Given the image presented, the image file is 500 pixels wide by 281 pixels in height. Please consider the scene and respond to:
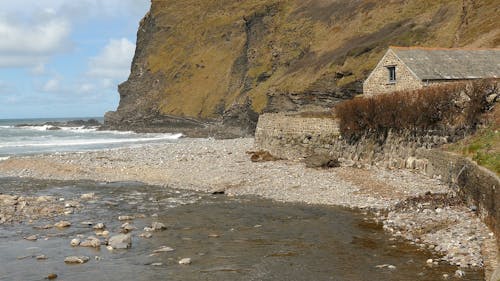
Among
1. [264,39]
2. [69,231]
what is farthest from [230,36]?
[69,231]

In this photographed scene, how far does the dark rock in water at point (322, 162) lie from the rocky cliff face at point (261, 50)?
1748cm

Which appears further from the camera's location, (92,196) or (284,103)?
(284,103)

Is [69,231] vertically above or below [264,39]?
below

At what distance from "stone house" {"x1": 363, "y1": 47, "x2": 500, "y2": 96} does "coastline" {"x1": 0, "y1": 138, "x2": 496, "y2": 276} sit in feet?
26.1

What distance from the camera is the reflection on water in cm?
1617

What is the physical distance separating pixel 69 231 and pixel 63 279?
6.48 meters

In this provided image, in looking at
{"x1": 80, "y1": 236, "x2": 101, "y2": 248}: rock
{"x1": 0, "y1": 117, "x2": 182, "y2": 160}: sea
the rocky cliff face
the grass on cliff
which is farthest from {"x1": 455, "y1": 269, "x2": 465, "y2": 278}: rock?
{"x1": 0, "y1": 117, "x2": 182, "y2": 160}: sea

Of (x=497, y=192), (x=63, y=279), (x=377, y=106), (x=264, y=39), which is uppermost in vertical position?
(x=264, y=39)

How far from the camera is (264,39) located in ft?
312

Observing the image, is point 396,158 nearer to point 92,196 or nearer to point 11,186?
point 92,196

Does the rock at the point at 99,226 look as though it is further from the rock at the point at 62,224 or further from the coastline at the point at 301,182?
the coastline at the point at 301,182

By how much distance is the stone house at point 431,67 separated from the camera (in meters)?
35.8

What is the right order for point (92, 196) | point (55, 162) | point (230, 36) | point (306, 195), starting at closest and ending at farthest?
point (306, 195), point (92, 196), point (55, 162), point (230, 36)

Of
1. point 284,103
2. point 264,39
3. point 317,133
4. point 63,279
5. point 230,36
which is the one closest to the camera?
point 63,279
